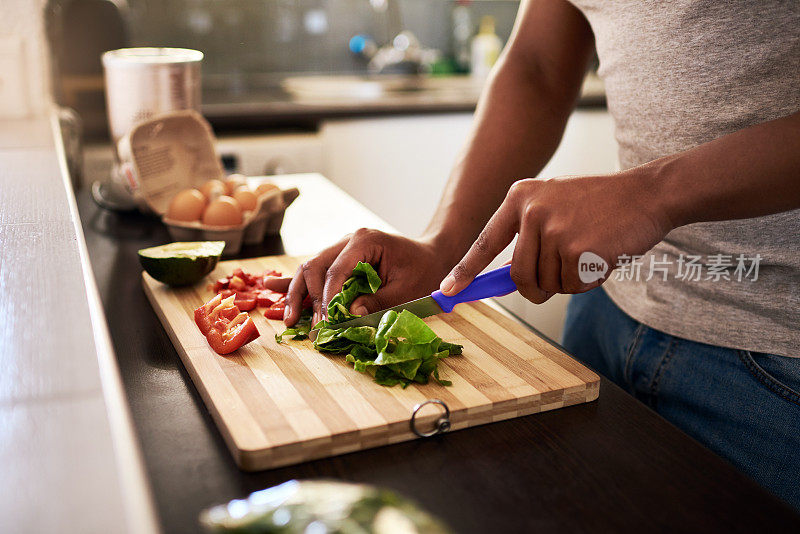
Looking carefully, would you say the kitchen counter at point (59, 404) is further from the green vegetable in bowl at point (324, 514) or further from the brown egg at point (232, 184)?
the brown egg at point (232, 184)

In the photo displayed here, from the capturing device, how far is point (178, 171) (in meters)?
1.58

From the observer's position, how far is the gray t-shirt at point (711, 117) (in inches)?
42.0

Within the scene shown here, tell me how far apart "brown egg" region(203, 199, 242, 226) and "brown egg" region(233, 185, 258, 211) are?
2.1 inches

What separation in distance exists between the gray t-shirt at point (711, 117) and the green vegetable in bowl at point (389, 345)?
0.36m

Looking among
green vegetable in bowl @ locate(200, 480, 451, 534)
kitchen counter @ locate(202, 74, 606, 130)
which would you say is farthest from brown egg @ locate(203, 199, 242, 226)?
kitchen counter @ locate(202, 74, 606, 130)

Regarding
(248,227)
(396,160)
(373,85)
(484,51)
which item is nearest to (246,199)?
(248,227)

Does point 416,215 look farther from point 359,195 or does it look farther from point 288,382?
point 288,382

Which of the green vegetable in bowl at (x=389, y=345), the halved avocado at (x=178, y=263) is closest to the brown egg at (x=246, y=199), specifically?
the halved avocado at (x=178, y=263)

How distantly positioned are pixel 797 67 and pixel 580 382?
0.56 m

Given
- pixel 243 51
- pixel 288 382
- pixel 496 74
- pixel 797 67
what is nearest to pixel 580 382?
pixel 288 382

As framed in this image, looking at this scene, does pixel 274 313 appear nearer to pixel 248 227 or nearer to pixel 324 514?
pixel 248 227

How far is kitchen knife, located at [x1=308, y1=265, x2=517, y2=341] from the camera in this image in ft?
3.34

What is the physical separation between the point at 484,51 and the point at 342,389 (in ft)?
10.8

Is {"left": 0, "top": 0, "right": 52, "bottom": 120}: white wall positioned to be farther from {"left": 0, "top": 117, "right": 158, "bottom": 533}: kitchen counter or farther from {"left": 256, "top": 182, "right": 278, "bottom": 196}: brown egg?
{"left": 0, "top": 117, "right": 158, "bottom": 533}: kitchen counter
